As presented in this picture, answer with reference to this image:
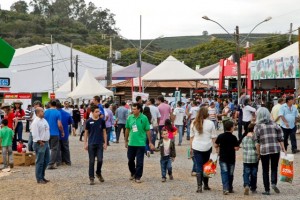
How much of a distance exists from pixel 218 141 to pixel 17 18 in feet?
427

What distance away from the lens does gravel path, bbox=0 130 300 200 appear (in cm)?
1118

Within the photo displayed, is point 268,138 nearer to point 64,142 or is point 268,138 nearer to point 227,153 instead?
point 227,153

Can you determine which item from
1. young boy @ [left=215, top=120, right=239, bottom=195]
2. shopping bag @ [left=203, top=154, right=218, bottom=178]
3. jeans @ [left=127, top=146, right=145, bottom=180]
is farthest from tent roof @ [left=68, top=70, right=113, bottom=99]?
young boy @ [left=215, top=120, right=239, bottom=195]

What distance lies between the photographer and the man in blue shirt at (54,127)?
15.4 m

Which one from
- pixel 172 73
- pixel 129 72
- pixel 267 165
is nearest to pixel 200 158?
pixel 267 165

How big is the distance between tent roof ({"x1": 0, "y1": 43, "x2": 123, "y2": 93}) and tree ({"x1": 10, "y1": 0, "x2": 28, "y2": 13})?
83.5m

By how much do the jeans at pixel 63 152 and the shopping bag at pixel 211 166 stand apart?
5768mm

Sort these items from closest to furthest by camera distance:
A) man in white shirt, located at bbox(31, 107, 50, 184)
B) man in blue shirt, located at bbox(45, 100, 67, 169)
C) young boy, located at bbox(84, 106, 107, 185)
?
young boy, located at bbox(84, 106, 107, 185) < man in white shirt, located at bbox(31, 107, 50, 184) < man in blue shirt, located at bbox(45, 100, 67, 169)

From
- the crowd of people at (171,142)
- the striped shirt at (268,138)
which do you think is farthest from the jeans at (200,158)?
the striped shirt at (268,138)

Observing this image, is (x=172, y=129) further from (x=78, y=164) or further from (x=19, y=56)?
(x=19, y=56)

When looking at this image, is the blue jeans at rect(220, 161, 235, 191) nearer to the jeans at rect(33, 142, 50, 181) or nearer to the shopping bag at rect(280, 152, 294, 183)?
the shopping bag at rect(280, 152, 294, 183)

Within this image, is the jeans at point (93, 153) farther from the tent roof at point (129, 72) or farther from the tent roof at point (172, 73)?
the tent roof at point (129, 72)

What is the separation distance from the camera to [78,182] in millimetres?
13109

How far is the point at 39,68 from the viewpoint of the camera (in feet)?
249
